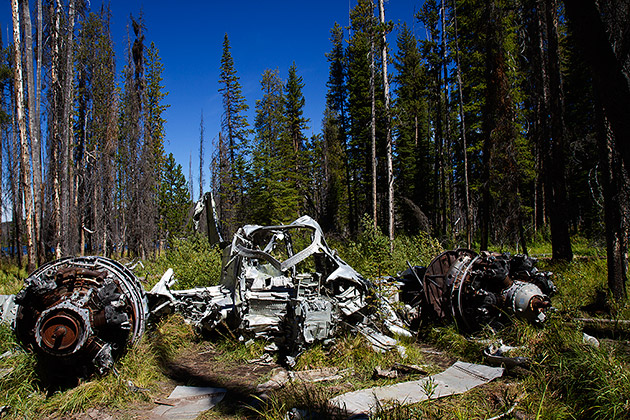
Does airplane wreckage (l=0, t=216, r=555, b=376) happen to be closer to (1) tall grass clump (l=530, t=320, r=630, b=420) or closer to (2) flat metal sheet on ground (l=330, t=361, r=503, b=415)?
(1) tall grass clump (l=530, t=320, r=630, b=420)

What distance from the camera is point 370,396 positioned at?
13.4 ft

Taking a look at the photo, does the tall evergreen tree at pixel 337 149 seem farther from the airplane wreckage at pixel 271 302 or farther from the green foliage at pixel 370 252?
the airplane wreckage at pixel 271 302

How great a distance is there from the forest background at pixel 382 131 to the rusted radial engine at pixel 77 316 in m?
5.34

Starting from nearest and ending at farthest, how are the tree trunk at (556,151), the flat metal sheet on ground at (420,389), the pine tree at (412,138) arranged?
the flat metal sheet on ground at (420,389) < the tree trunk at (556,151) < the pine tree at (412,138)

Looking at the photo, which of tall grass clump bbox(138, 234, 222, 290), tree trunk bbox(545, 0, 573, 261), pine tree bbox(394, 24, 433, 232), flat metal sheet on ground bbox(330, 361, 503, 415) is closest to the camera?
flat metal sheet on ground bbox(330, 361, 503, 415)

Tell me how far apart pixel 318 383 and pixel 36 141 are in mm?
12782

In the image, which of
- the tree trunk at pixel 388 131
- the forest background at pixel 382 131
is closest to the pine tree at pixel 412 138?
the forest background at pixel 382 131

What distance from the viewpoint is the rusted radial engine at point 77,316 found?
12.6 ft

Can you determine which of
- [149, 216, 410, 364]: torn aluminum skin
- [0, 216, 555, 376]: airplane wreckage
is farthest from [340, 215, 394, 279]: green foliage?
[149, 216, 410, 364]: torn aluminum skin

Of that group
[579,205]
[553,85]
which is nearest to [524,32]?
[553,85]

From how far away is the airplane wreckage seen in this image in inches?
163

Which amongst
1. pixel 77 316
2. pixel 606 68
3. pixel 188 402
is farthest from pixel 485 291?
pixel 77 316

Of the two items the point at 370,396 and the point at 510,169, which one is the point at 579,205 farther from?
the point at 370,396

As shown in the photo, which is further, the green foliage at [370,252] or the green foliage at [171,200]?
the green foliage at [171,200]
